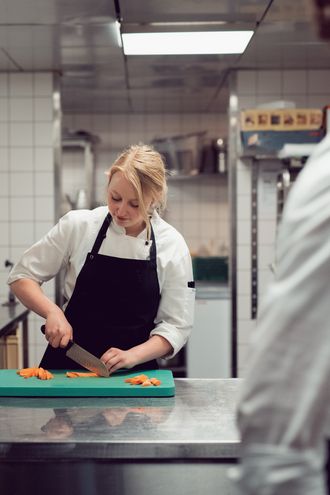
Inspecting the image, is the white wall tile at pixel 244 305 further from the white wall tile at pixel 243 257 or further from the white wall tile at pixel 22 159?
the white wall tile at pixel 22 159

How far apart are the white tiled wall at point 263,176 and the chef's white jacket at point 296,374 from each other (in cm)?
344

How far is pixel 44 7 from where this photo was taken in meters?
2.90

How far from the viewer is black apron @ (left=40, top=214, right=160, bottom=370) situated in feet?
7.06

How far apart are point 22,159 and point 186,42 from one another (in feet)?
4.51

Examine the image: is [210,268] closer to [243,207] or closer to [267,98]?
[243,207]

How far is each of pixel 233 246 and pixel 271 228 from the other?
0.87 ft

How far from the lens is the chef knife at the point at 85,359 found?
1921 mm

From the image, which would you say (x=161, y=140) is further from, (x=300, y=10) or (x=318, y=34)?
(x=318, y=34)

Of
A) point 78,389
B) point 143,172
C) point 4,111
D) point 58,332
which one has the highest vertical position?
point 4,111

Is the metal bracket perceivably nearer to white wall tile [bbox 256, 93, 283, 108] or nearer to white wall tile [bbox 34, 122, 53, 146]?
white wall tile [bbox 256, 93, 283, 108]

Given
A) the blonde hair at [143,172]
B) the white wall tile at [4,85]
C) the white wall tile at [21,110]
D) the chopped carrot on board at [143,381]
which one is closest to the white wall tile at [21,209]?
the white wall tile at [21,110]

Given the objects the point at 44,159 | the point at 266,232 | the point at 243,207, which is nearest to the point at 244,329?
the point at 266,232

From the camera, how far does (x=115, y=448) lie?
4.61ft

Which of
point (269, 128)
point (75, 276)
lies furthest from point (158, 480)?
point (269, 128)
